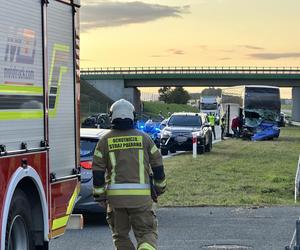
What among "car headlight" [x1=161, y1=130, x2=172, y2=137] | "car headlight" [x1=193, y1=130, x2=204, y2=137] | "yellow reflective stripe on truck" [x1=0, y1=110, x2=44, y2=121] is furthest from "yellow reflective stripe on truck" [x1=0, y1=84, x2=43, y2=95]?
"car headlight" [x1=161, y1=130, x2=172, y2=137]

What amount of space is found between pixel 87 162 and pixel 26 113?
446 cm

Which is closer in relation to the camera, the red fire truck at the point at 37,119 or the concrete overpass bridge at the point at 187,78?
the red fire truck at the point at 37,119

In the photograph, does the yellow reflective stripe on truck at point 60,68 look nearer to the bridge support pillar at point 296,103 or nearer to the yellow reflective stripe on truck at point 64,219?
the yellow reflective stripe on truck at point 64,219

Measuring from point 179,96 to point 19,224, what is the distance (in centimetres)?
16117

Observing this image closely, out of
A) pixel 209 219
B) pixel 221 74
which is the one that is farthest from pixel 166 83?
pixel 209 219

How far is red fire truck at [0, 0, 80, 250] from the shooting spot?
244 inches

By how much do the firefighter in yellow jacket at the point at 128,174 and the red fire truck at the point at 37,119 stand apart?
0.63m

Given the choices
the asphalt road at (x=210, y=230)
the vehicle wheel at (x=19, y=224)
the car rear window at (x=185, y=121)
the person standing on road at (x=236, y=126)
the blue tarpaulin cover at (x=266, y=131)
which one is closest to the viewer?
the vehicle wheel at (x=19, y=224)

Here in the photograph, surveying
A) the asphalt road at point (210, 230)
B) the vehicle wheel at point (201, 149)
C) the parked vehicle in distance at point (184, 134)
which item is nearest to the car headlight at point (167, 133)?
the parked vehicle in distance at point (184, 134)

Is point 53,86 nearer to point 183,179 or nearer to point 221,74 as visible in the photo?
point 183,179

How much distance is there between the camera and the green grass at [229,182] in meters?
14.4

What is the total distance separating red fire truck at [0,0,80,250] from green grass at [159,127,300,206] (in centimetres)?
627

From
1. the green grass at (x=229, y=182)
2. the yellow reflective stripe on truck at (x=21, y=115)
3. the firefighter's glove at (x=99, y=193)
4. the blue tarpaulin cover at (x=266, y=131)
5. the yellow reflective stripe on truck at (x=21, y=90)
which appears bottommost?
the blue tarpaulin cover at (x=266, y=131)

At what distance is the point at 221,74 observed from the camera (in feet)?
296
